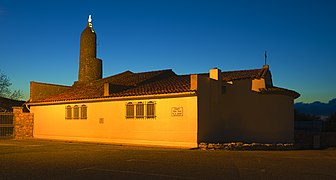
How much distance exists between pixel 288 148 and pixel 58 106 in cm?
1583

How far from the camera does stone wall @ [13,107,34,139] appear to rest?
25.9m

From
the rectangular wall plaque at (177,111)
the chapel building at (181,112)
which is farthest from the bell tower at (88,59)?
the rectangular wall plaque at (177,111)

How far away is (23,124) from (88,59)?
36.9 feet

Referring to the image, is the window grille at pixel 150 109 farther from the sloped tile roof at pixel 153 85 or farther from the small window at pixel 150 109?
the sloped tile roof at pixel 153 85

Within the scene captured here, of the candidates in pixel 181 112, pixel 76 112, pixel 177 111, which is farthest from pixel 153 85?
pixel 76 112

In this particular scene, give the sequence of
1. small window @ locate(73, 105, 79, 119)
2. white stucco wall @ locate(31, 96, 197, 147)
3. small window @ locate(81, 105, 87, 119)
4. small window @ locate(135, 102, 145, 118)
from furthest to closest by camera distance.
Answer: small window @ locate(73, 105, 79, 119) < small window @ locate(81, 105, 87, 119) < small window @ locate(135, 102, 145, 118) < white stucco wall @ locate(31, 96, 197, 147)

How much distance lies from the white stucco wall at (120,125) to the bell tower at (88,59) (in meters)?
9.08

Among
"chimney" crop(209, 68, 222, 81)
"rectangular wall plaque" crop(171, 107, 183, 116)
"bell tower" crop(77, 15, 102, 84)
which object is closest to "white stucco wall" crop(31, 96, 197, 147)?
"rectangular wall plaque" crop(171, 107, 183, 116)

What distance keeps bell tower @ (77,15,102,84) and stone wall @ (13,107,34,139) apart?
8779 millimetres

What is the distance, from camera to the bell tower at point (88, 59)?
113 ft

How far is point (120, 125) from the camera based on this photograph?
20.9 meters

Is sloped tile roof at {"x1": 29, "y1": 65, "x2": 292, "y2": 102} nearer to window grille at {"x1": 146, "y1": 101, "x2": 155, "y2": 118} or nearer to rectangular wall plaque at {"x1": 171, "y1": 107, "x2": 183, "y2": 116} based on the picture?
window grille at {"x1": 146, "y1": 101, "x2": 155, "y2": 118}

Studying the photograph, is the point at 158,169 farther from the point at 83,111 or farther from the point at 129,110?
the point at 83,111

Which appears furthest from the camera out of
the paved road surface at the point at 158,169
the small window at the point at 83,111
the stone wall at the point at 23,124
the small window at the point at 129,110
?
the stone wall at the point at 23,124
